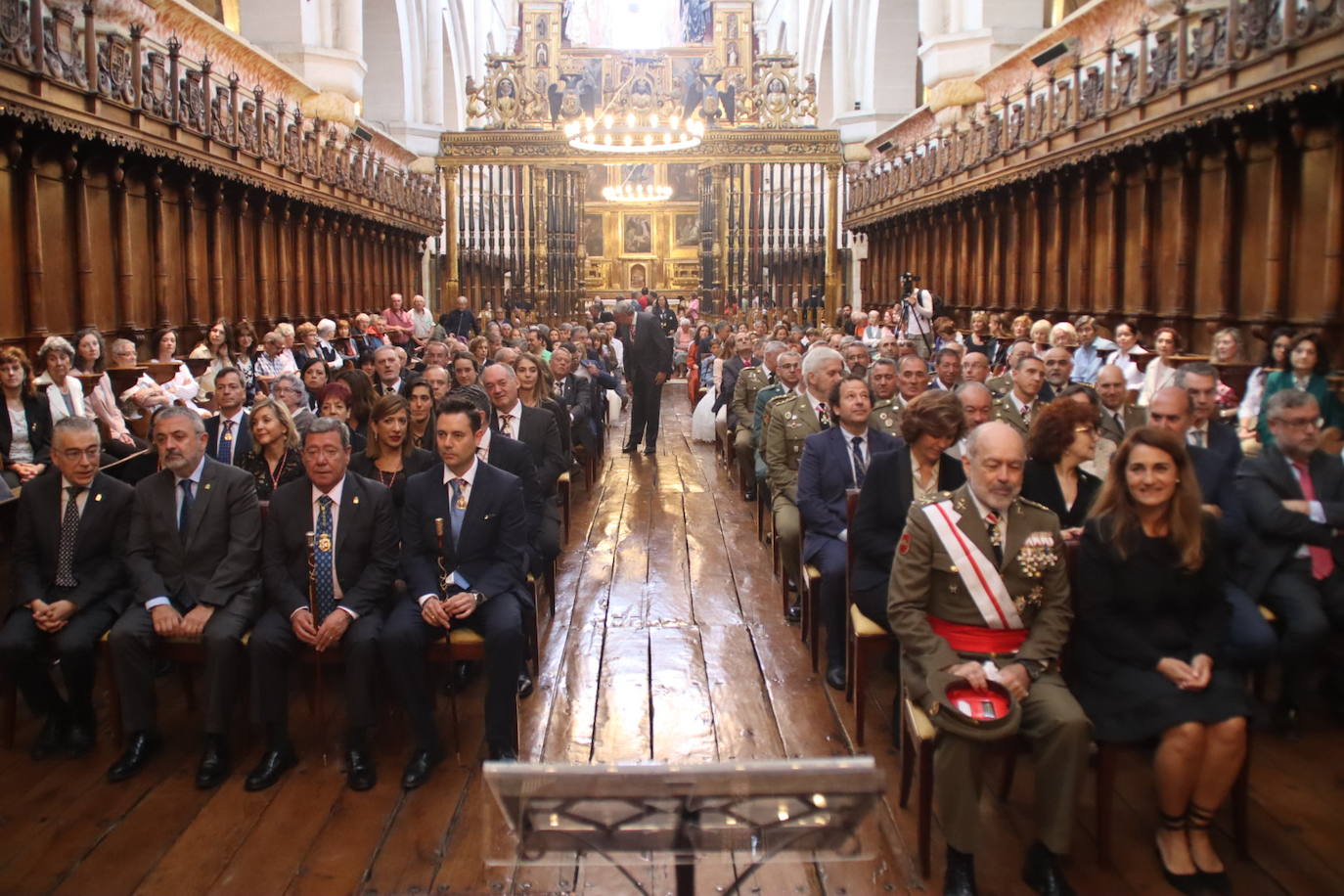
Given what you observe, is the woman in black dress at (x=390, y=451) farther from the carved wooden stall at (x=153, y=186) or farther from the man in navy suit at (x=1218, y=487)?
the carved wooden stall at (x=153, y=186)

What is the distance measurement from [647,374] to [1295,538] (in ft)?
23.8

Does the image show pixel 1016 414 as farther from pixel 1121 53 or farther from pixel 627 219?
pixel 627 219

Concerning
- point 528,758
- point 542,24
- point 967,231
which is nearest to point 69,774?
point 528,758

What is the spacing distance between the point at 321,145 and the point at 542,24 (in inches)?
418

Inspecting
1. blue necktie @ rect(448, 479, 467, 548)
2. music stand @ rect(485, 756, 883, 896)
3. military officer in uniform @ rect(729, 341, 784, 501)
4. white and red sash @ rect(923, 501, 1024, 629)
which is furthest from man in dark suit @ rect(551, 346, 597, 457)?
music stand @ rect(485, 756, 883, 896)

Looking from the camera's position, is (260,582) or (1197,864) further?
(260,582)

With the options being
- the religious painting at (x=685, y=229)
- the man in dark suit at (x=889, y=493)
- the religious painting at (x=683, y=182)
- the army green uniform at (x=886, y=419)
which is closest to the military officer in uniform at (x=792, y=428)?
the army green uniform at (x=886, y=419)

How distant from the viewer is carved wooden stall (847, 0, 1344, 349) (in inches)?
275

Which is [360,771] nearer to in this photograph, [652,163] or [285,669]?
[285,669]

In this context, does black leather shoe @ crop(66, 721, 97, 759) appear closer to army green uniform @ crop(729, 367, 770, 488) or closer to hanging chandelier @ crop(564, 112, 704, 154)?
army green uniform @ crop(729, 367, 770, 488)

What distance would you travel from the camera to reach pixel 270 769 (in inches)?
146

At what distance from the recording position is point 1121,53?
30.4 ft

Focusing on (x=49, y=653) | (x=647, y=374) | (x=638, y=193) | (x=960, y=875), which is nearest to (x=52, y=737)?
(x=49, y=653)

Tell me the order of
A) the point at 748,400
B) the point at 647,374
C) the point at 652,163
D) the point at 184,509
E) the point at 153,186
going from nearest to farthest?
the point at 184,509
the point at 748,400
the point at 153,186
the point at 647,374
the point at 652,163
